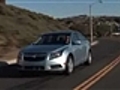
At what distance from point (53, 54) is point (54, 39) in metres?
1.77

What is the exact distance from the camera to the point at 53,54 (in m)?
15.0

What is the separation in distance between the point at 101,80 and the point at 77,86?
5.18ft

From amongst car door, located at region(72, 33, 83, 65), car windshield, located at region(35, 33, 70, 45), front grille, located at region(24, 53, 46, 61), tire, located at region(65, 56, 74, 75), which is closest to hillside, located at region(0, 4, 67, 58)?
car door, located at region(72, 33, 83, 65)

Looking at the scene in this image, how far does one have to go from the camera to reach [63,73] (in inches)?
619

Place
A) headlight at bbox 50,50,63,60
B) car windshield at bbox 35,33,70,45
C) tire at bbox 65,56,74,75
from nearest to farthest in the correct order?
1. headlight at bbox 50,50,63,60
2. tire at bbox 65,56,74,75
3. car windshield at bbox 35,33,70,45

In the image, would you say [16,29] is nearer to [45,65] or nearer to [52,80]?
[45,65]

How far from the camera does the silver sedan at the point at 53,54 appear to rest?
14.9 metres

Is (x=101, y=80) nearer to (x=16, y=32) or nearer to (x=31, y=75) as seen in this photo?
(x=31, y=75)

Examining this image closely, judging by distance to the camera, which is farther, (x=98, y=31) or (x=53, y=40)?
(x=98, y=31)

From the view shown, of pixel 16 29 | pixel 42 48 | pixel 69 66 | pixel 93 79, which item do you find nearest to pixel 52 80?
pixel 93 79

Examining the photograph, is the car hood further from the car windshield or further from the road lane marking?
the road lane marking

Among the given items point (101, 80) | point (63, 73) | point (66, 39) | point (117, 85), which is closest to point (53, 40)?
point (66, 39)

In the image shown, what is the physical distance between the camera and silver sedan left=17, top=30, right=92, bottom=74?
1491 centimetres

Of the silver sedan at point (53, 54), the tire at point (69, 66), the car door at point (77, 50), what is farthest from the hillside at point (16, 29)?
the tire at point (69, 66)
